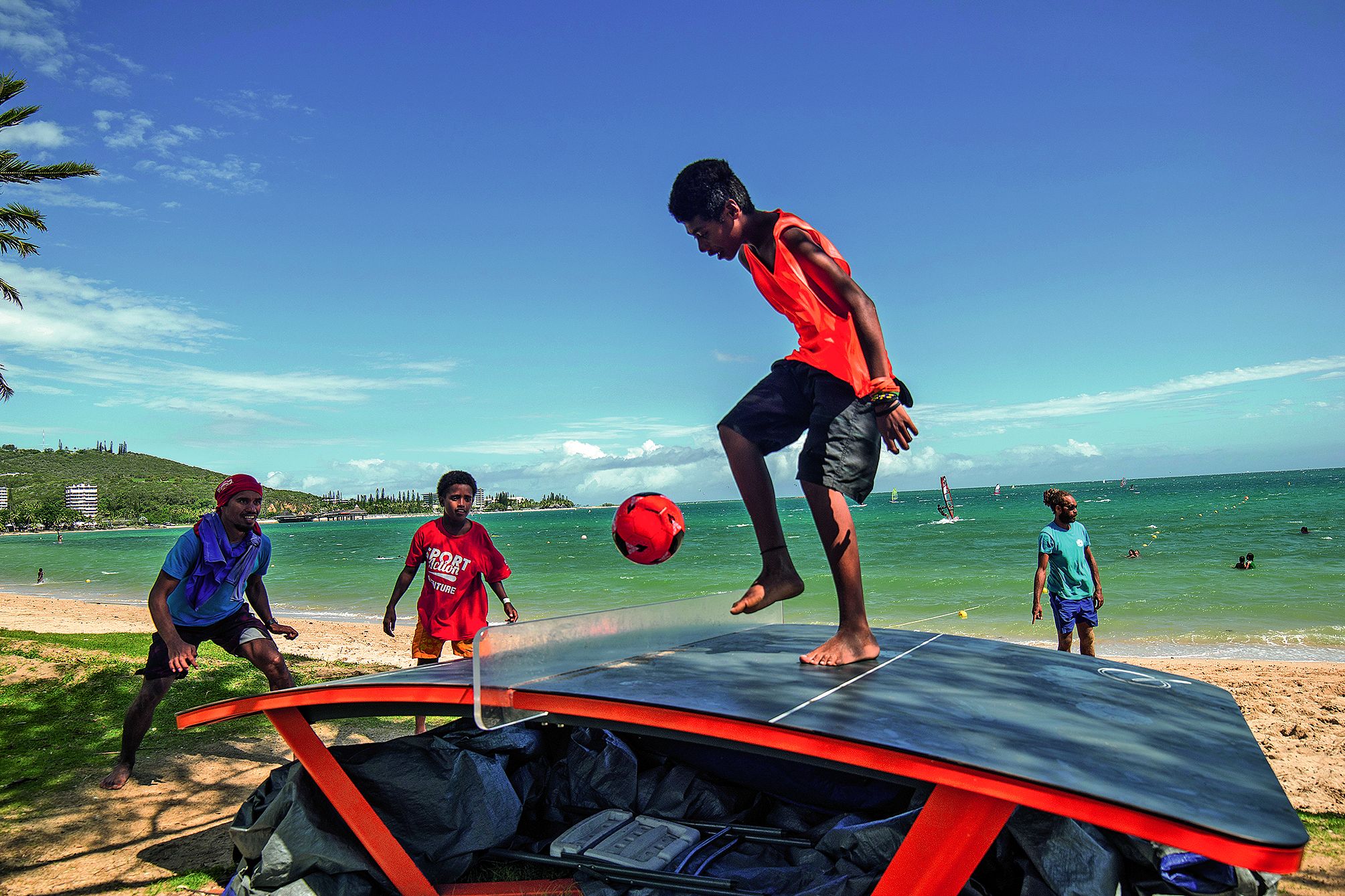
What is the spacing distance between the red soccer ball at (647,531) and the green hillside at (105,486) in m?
164

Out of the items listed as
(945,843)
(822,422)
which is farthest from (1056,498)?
(945,843)

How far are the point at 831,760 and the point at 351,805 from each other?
6.89ft

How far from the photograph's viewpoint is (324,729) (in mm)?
7684

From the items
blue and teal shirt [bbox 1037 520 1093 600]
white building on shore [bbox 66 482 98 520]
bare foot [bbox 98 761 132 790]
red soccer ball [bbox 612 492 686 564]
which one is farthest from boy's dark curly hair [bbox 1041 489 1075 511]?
white building on shore [bbox 66 482 98 520]

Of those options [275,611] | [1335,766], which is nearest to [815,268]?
[1335,766]

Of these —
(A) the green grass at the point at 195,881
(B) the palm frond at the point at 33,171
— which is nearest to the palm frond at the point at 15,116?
(B) the palm frond at the point at 33,171

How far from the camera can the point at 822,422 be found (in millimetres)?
3545

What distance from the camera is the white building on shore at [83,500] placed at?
528 feet

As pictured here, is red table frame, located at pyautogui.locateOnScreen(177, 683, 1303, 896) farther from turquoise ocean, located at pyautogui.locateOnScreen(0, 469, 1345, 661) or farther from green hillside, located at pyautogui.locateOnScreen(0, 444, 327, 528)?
green hillside, located at pyautogui.locateOnScreen(0, 444, 327, 528)

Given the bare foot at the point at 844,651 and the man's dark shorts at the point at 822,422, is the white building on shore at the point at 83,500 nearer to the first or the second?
the man's dark shorts at the point at 822,422

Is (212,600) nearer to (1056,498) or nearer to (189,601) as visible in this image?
(189,601)

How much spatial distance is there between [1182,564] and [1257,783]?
3004 cm

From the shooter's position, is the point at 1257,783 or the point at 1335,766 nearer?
the point at 1257,783

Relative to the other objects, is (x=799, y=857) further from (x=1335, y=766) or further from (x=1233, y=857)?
(x=1335, y=766)
